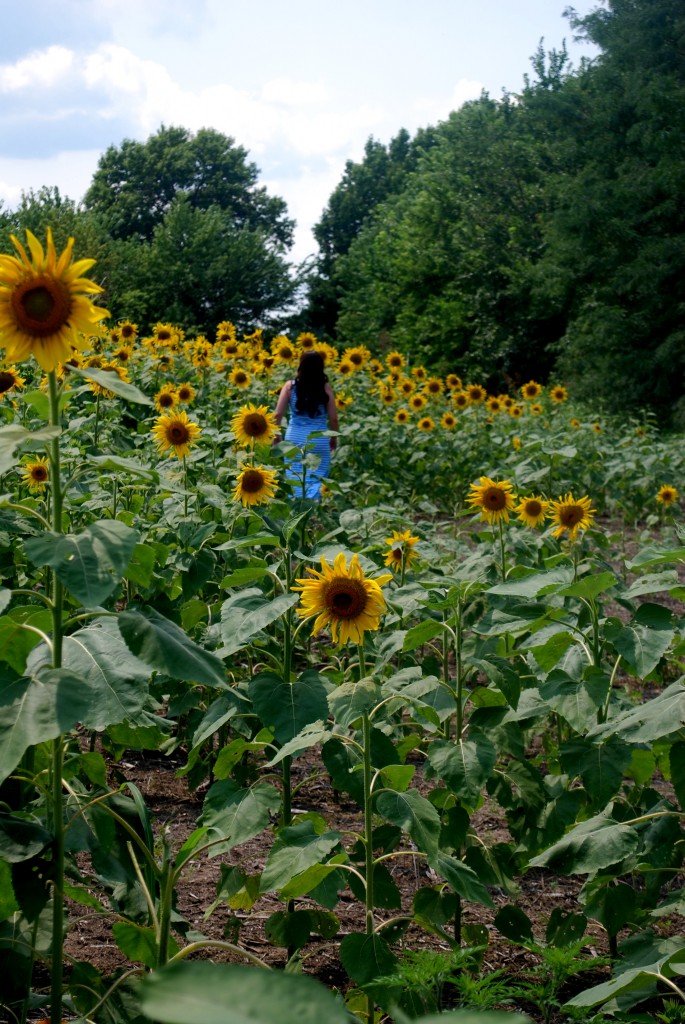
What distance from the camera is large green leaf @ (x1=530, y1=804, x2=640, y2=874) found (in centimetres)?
224

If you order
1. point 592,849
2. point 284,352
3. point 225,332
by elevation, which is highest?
point 225,332

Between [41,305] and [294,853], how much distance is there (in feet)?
3.95

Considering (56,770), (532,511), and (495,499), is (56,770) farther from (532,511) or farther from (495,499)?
(532,511)

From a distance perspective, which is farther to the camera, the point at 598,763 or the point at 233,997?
the point at 598,763

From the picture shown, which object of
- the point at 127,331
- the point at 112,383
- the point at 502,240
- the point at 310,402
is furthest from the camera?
the point at 502,240

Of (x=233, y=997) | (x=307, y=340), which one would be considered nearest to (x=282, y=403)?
(x=307, y=340)

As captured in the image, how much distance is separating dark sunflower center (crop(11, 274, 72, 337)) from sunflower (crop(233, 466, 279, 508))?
90.1 inches

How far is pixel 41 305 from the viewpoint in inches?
76.5

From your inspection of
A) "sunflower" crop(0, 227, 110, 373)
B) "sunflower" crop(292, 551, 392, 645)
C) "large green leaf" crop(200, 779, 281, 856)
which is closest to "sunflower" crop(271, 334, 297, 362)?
"sunflower" crop(292, 551, 392, 645)

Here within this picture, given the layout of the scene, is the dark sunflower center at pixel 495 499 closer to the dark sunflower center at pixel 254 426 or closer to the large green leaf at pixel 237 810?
the dark sunflower center at pixel 254 426

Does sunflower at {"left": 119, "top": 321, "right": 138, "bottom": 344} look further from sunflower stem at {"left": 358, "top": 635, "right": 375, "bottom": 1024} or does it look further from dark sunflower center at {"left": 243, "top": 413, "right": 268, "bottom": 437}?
sunflower stem at {"left": 358, "top": 635, "right": 375, "bottom": 1024}

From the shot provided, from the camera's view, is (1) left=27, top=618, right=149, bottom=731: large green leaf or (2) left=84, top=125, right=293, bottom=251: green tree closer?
(1) left=27, top=618, right=149, bottom=731: large green leaf

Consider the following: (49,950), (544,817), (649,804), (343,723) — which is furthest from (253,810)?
(649,804)

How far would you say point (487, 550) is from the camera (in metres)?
3.91
